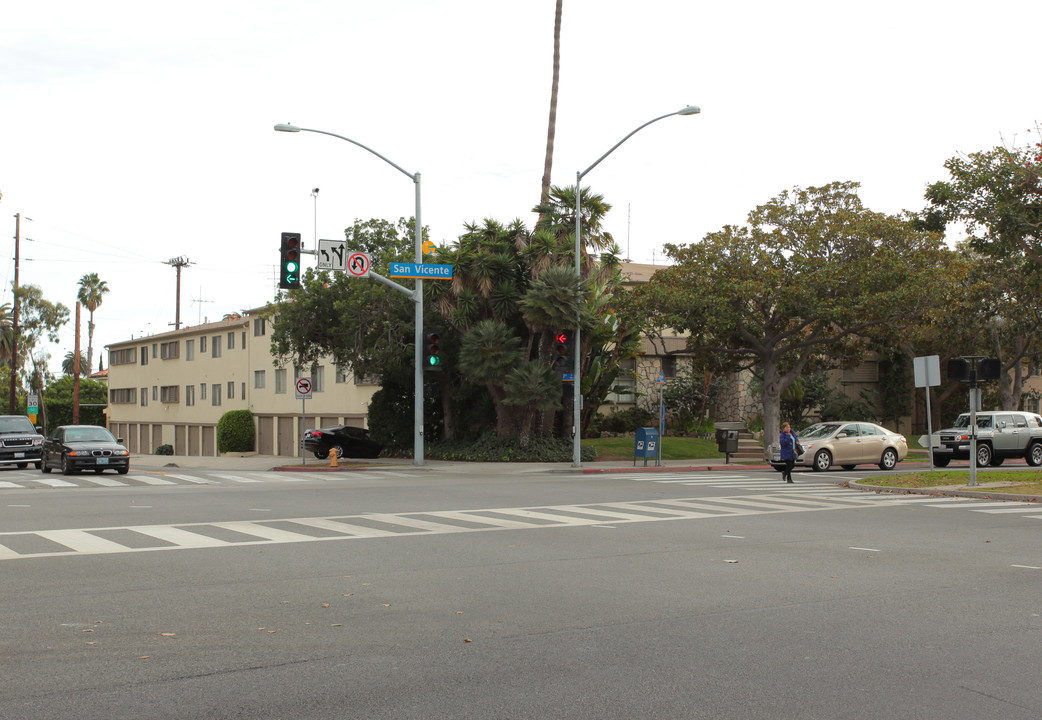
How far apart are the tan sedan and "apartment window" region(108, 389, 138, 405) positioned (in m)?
59.6

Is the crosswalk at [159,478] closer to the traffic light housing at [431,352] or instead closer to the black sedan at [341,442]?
the traffic light housing at [431,352]

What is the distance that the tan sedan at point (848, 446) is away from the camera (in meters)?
29.0

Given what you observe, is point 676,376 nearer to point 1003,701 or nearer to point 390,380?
point 390,380

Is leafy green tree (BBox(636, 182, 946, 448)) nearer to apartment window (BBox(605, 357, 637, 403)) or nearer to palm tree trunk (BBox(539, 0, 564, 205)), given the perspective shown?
palm tree trunk (BBox(539, 0, 564, 205))

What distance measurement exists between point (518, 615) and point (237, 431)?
175 ft

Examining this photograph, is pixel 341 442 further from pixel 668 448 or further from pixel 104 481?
pixel 104 481

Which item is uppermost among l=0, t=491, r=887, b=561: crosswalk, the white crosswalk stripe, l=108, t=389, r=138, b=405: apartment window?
l=108, t=389, r=138, b=405: apartment window

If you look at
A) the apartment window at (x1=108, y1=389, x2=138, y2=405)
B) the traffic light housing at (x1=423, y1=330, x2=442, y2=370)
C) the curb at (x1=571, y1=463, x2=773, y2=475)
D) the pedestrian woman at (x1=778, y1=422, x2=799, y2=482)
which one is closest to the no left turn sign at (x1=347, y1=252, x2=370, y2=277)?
the traffic light housing at (x1=423, y1=330, x2=442, y2=370)

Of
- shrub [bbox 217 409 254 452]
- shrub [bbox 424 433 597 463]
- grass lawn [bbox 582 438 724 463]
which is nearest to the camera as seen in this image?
shrub [bbox 424 433 597 463]

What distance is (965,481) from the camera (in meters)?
21.5

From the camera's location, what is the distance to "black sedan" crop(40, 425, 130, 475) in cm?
2670

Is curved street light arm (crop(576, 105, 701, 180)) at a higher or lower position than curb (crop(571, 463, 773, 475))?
higher

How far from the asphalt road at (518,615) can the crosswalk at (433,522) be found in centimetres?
9

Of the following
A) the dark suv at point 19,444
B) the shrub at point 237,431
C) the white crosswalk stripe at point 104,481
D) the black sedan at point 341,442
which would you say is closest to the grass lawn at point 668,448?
the black sedan at point 341,442
